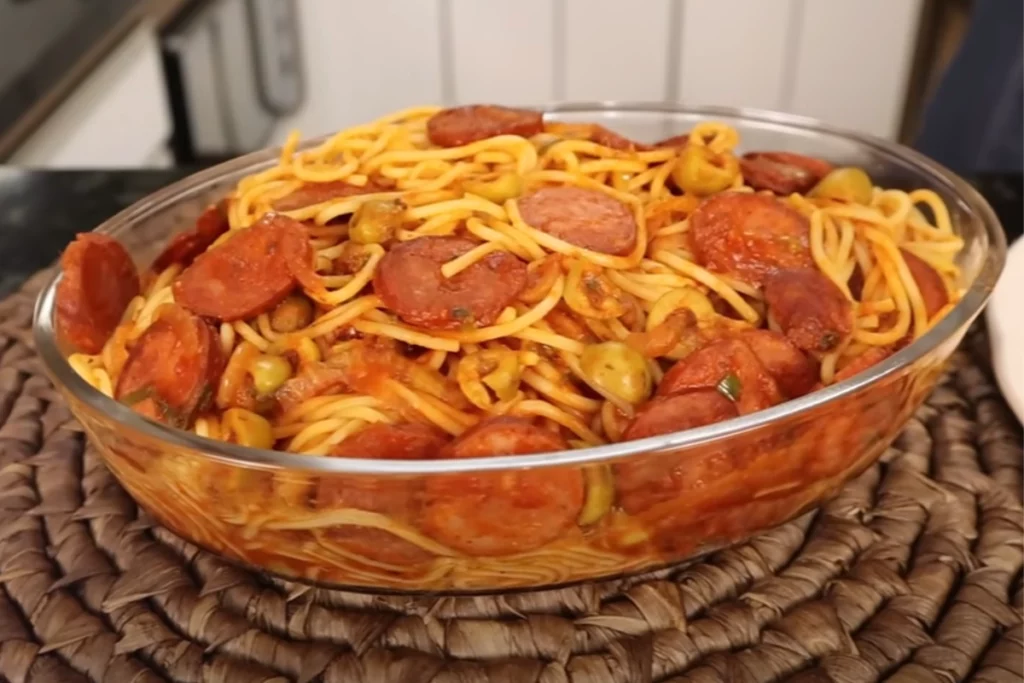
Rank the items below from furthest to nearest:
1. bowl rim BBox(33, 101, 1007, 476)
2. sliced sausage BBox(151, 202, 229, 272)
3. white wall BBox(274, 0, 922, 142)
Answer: white wall BBox(274, 0, 922, 142) → sliced sausage BBox(151, 202, 229, 272) → bowl rim BBox(33, 101, 1007, 476)

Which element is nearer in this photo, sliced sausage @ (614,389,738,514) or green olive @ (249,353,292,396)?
sliced sausage @ (614,389,738,514)

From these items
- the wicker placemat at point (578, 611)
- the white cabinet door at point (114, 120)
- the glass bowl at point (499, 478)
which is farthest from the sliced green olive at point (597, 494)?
the white cabinet door at point (114, 120)

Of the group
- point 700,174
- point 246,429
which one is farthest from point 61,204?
point 700,174

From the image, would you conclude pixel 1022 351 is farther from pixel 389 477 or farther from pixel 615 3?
pixel 615 3

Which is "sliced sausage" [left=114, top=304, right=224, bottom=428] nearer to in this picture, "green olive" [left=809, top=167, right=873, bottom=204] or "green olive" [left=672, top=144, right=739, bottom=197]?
"green olive" [left=672, top=144, right=739, bottom=197]

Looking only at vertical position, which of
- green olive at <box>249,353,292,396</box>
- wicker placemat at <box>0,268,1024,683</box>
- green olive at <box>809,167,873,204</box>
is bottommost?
wicker placemat at <box>0,268,1024,683</box>

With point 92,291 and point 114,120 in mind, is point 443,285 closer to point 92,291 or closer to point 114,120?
point 92,291

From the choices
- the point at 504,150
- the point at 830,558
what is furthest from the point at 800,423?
the point at 504,150

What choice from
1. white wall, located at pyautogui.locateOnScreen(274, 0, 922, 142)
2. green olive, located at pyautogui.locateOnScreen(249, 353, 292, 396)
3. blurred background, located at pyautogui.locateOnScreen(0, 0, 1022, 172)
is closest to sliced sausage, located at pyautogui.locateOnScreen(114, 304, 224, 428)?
green olive, located at pyautogui.locateOnScreen(249, 353, 292, 396)
